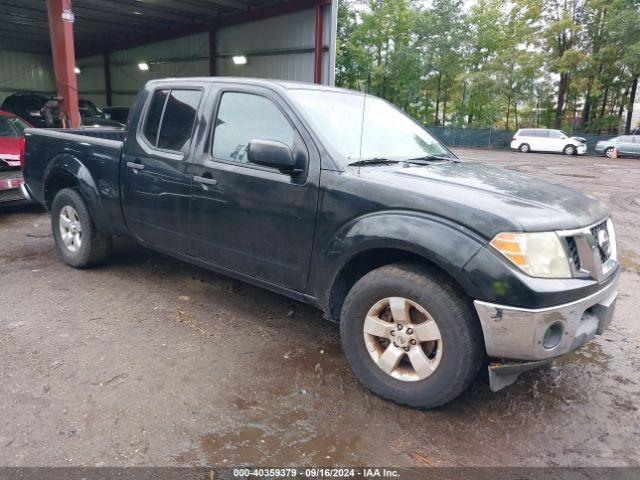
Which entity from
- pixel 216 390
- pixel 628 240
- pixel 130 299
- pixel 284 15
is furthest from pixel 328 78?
pixel 216 390

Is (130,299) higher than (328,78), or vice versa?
(328,78)

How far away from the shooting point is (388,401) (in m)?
2.91

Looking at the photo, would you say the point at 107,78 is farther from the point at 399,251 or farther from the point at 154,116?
the point at 399,251

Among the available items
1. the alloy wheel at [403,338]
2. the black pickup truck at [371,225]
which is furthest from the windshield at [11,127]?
the alloy wheel at [403,338]

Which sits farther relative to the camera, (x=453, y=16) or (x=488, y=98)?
(x=488, y=98)

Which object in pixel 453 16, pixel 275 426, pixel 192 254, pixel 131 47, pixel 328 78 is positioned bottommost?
pixel 275 426

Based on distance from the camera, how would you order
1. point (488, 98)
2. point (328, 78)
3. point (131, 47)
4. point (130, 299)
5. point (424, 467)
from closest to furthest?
point (424, 467), point (130, 299), point (328, 78), point (131, 47), point (488, 98)

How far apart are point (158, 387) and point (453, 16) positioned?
38671 millimetres

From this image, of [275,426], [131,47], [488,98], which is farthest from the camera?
[488,98]

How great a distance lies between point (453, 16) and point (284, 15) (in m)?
25.2

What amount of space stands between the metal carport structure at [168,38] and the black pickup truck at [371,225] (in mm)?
8364

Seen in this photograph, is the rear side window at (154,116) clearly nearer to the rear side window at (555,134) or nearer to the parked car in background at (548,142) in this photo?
the parked car in background at (548,142)

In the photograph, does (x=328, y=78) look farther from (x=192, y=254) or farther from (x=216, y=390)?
(x=216, y=390)

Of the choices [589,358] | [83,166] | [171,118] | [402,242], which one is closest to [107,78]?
[83,166]
